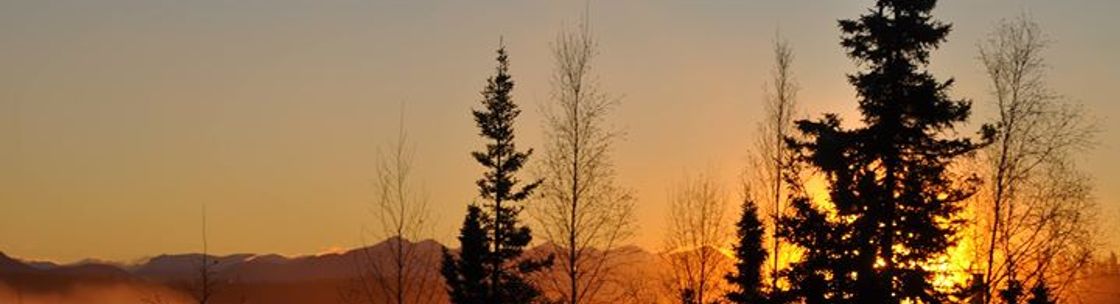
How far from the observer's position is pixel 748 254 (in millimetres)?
→ 63594

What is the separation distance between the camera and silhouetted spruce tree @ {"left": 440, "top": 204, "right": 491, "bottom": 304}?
60469mm

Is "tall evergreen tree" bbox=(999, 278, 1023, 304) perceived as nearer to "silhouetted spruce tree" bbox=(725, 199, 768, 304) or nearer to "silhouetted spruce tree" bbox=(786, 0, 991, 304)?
"silhouetted spruce tree" bbox=(786, 0, 991, 304)

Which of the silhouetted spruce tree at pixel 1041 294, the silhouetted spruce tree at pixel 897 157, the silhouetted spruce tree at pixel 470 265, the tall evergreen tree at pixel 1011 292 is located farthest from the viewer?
the silhouetted spruce tree at pixel 470 265

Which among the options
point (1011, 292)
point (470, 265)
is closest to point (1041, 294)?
point (1011, 292)

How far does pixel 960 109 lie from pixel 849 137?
2.95m

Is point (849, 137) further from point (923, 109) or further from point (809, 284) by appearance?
point (809, 284)

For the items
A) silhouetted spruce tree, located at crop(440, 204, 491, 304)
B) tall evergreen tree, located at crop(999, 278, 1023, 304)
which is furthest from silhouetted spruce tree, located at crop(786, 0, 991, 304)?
silhouetted spruce tree, located at crop(440, 204, 491, 304)

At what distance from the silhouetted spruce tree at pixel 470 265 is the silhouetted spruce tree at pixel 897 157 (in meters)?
25.7

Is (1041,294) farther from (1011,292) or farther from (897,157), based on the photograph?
(897,157)

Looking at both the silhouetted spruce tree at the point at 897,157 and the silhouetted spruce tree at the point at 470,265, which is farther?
the silhouetted spruce tree at the point at 470,265

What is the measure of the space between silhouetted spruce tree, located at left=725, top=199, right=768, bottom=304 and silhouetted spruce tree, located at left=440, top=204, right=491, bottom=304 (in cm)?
1154

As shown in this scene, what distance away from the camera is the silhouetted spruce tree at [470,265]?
60.5 meters

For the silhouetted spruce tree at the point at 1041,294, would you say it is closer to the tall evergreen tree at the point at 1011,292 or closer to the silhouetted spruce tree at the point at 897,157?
the tall evergreen tree at the point at 1011,292

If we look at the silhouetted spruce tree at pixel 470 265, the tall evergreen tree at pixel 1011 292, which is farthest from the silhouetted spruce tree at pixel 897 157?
the silhouetted spruce tree at pixel 470 265
